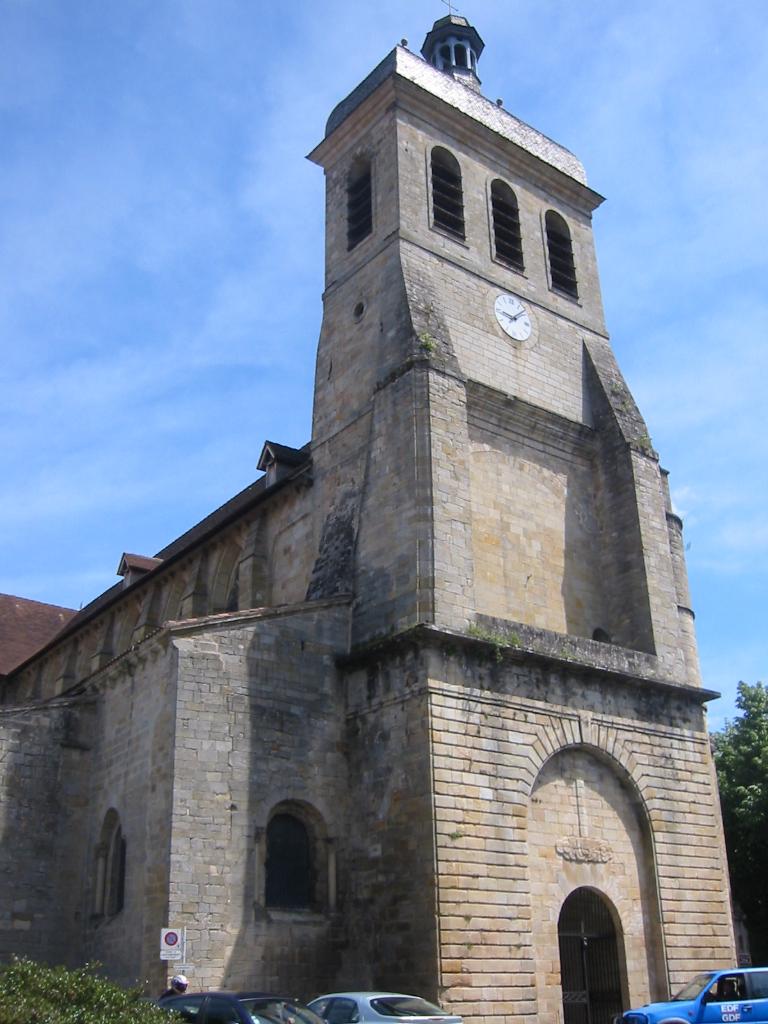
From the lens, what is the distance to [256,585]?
A: 22.5 m

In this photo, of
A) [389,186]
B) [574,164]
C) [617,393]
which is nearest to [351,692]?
[617,393]

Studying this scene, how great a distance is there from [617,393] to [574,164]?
681cm

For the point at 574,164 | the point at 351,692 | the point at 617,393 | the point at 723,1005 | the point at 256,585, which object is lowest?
the point at 723,1005

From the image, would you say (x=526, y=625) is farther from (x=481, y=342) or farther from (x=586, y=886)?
(x=481, y=342)

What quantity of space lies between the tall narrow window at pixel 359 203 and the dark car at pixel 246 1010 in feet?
52.5


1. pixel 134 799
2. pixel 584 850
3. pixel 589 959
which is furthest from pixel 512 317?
pixel 589 959

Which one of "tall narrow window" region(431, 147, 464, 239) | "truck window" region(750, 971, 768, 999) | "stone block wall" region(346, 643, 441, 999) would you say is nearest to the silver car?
"stone block wall" region(346, 643, 441, 999)

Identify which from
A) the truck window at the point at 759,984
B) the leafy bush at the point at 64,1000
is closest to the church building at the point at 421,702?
the truck window at the point at 759,984

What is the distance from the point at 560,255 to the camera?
25.0m

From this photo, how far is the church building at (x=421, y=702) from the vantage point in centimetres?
1558

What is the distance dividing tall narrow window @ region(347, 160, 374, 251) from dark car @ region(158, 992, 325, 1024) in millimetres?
Answer: 16009

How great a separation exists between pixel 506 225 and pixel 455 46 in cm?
684

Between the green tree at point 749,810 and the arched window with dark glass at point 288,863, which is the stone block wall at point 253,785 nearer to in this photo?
the arched window with dark glass at point 288,863

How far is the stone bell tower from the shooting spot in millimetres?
15901
